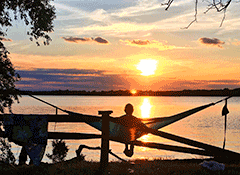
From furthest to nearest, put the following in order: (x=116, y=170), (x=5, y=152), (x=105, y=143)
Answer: (x=5, y=152) < (x=105, y=143) < (x=116, y=170)

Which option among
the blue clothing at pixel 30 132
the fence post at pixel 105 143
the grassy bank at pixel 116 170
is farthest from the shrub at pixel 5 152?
the fence post at pixel 105 143

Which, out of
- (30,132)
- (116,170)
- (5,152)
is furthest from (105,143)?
(5,152)

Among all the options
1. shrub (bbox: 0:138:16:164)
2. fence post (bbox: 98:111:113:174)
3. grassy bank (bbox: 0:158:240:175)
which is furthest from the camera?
shrub (bbox: 0:138:16:164)

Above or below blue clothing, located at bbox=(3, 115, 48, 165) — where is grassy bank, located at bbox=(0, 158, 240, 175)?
below

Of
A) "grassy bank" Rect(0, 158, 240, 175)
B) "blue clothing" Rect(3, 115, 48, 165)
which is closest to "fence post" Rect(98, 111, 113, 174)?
"grassy bank" Rect(0, 158, 240, 175)

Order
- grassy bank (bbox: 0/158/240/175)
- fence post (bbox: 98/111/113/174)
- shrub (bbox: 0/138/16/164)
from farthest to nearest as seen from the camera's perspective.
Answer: shrub (bbox: 0/138/16/164) → fence post (bbox: 98/111/113/174) → grassy bank (bbox: 0/158/240/175)

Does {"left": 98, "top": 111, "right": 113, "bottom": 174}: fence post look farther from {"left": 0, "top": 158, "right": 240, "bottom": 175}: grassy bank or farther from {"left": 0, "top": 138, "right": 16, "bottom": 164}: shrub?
{"left": 0, "top": 138, "right": 16, "bottom": 164}: shrub

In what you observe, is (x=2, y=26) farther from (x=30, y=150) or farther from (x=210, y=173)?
(x=210, y=173)

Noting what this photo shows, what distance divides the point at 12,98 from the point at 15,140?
1000 millimetres

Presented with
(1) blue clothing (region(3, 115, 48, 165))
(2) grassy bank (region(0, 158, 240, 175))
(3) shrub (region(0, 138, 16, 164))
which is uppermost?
(1) blue clothing (region(3, 115, 48, 165))

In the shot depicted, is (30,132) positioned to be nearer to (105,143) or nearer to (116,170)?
(105,143)

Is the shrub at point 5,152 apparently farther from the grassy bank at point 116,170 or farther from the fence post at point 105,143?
the fence post at point 105,143

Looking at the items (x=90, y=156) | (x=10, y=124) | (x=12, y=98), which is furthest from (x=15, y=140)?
(x=90, y=156)

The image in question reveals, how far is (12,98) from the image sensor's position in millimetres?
6773
